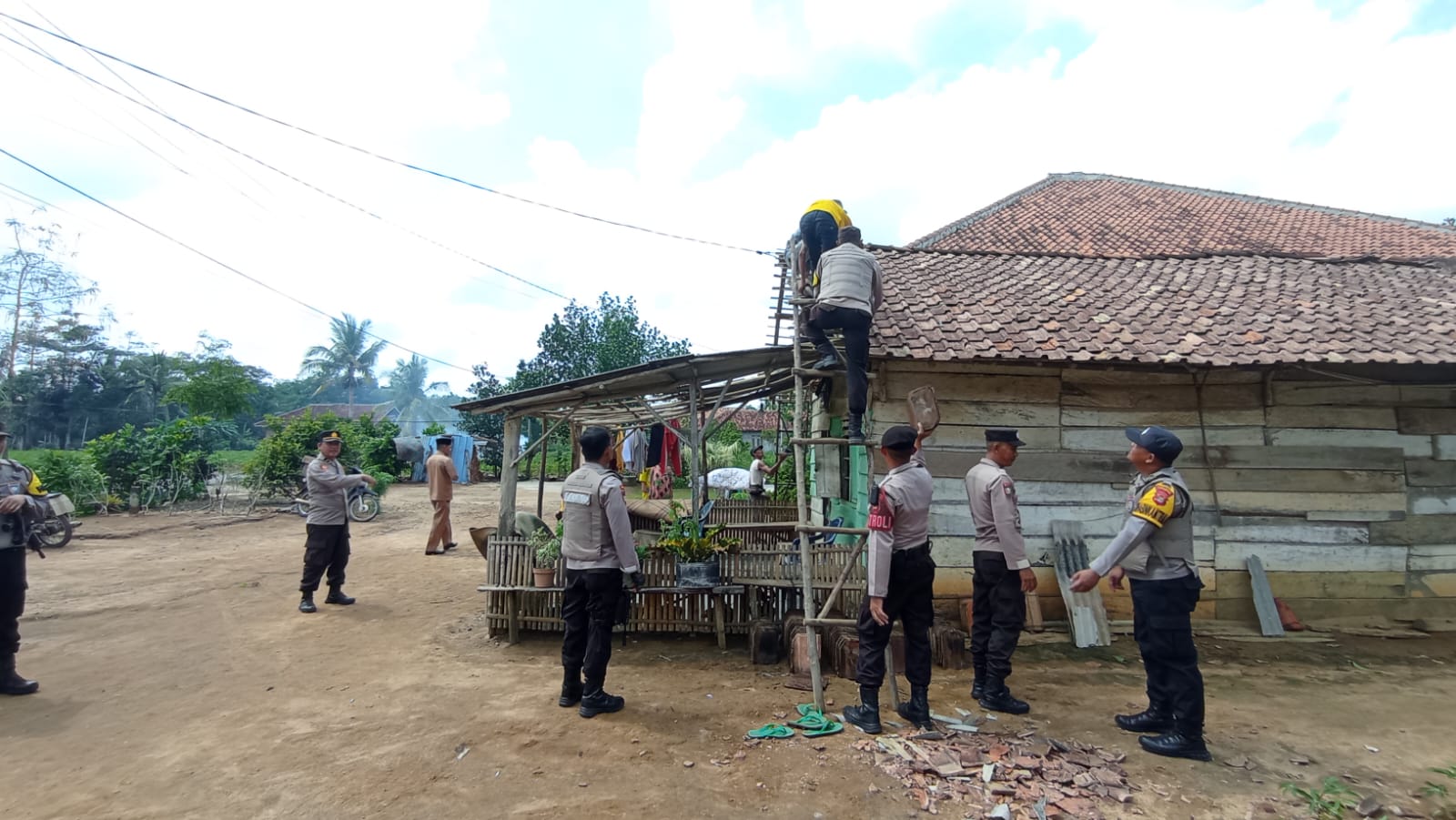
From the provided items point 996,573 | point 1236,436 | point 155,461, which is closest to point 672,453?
point 1236,436

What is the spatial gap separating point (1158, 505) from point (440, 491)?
937 centimetres

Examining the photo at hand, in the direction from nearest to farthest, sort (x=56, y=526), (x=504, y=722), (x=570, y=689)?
(x=504, y=722) → (x=570, y=689) → (x=56, y=526)

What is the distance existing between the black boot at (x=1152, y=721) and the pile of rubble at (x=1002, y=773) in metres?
0.45


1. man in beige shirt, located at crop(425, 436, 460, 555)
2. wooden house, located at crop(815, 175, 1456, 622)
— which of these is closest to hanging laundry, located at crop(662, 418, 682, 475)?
man in beige shirt, located at crop(425, 436, 460, 555)

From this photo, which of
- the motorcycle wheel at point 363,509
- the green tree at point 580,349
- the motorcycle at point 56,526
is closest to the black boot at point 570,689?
the motorcycle at point 56,526

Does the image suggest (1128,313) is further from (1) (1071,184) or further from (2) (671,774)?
(1) (1071,184)

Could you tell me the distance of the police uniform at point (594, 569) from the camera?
4.29 metres

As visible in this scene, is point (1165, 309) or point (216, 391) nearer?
point (1165, 309)

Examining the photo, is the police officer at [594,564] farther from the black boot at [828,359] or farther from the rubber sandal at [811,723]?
the black boot at [828,359]

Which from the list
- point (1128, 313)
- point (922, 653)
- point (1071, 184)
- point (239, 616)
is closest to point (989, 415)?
point (1128, 313)

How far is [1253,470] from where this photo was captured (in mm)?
6277

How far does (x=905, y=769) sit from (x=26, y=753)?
5132 mm

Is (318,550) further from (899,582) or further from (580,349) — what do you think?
(580,349)

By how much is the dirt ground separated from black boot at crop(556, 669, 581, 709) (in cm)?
10
